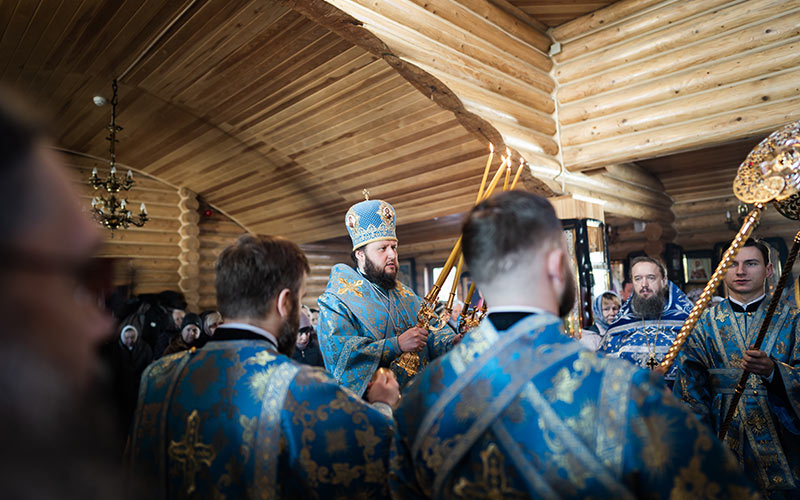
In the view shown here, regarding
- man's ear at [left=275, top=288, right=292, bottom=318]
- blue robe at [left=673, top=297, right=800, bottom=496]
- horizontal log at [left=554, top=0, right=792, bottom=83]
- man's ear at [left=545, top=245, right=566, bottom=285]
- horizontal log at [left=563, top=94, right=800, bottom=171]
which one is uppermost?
horizontal log at [left=554, top=0, right=792, bottom=83]

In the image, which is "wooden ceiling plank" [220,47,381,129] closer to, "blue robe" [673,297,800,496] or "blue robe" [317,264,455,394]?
"blue robe" [317,264,455,394]

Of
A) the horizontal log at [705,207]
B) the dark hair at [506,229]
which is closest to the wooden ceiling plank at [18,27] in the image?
the dark hair at [506,229]

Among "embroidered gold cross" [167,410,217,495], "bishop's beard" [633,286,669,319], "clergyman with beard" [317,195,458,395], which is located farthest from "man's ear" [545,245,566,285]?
"bishop's beard" [633,286,669,319]

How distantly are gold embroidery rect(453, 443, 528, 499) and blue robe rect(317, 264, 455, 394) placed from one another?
161 cm

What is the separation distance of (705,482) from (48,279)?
1185 mm

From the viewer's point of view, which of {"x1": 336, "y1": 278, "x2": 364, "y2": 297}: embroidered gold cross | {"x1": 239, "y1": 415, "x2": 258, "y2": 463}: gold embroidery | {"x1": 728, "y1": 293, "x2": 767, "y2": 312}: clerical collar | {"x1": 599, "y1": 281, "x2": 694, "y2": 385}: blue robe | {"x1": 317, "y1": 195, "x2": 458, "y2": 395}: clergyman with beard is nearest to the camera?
{"x1": 239, "y1": 415, "x2": 258, "y2": 463}: gold embroidery

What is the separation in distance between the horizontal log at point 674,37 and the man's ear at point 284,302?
18.2ft

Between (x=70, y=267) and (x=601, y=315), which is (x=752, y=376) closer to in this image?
(x=601, y=315)

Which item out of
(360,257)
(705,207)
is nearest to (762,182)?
(360,257)

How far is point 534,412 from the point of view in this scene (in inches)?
44.0

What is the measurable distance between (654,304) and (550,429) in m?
3.49

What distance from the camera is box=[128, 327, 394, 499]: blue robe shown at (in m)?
1.45

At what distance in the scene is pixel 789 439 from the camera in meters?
2.75

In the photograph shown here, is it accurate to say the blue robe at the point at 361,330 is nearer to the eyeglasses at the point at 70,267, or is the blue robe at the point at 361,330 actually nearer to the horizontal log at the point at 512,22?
the eyeglasses at the point at 70,267
